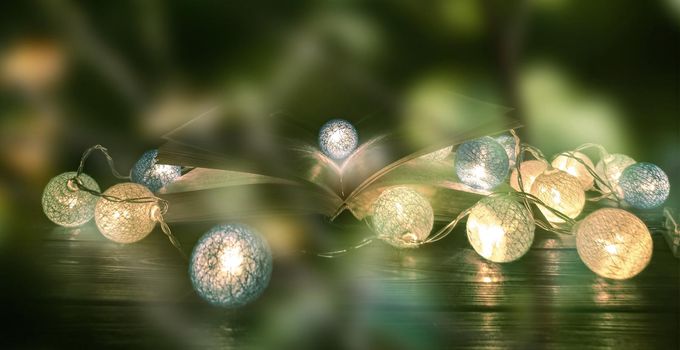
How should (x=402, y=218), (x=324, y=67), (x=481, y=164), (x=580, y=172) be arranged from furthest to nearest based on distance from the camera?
(x=324, y=67)
(x=580, y=172)
(x=481, y=164)
(x=402, y=218)

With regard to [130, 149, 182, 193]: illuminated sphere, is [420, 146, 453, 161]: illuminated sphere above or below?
below

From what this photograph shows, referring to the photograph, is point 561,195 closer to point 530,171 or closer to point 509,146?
point 530,171

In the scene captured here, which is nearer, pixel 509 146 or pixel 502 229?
pixel 502 229

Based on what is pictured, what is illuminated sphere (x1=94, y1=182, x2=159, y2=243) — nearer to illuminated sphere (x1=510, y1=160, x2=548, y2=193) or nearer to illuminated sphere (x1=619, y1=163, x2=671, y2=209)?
illuminated sphere (x1=510, y1=160, x2=548, y2=193)

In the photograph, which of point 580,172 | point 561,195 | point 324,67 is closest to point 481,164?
point 561,195

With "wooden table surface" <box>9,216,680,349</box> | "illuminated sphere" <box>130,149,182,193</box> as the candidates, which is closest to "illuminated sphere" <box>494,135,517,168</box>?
"wooden table surface" <box>9,216,680,349</box>

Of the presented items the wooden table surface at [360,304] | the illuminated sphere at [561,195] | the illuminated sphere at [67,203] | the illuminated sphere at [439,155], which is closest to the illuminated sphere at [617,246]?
the wooden table surface at [360,304]

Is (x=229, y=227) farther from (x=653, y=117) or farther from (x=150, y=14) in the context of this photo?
(x=653, y=117)

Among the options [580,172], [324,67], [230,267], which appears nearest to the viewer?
[230,267]
